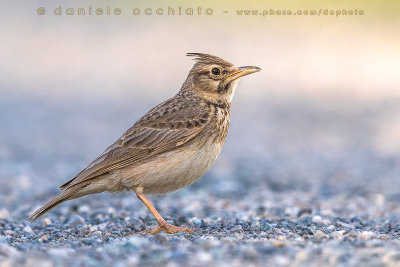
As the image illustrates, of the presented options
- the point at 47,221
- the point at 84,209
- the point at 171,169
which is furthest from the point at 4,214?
the point at 171,169

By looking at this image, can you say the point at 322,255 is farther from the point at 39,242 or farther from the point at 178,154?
the point at 39,242

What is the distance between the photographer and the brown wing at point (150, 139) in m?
8.26

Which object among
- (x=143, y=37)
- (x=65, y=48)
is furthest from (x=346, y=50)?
(x=65, y=48)

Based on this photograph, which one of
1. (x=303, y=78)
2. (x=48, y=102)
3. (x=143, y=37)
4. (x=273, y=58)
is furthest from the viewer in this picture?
(x=143, y=37)

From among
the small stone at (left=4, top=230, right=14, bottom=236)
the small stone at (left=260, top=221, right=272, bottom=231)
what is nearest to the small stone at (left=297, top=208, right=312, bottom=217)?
the small stone at (left=260, top=221, right=272, bottom=231)

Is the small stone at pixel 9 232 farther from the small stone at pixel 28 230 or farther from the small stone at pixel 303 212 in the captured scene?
the small stone at pixel 303 212

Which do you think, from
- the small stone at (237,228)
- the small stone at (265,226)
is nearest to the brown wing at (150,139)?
the small stone at (237,228)

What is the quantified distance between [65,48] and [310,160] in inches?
654

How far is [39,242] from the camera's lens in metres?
7.87

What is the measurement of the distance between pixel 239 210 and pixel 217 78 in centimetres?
228

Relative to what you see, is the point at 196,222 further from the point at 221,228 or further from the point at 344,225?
the point at 344,225

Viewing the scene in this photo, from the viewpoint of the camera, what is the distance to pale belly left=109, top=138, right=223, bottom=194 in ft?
26.7

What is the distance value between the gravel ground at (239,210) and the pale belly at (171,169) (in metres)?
0.61

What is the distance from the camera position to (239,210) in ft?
34.7
